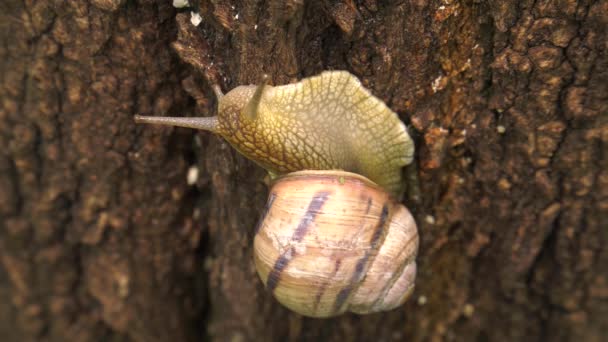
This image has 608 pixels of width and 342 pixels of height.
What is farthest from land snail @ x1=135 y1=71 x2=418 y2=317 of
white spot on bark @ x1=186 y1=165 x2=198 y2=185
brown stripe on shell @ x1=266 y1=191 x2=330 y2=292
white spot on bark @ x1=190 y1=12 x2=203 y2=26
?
white spot on bark @ x1=186 y1=165 x2=198 y2=185

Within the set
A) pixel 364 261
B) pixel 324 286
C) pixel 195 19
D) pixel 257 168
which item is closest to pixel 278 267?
pixel 324 286

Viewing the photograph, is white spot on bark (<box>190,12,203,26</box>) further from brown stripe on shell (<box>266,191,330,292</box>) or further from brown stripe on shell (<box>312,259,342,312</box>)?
brown stripe on shell (<box>312,259,342,312</box>)

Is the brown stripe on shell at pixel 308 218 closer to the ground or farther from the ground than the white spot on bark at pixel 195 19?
Answer: closer to the ground

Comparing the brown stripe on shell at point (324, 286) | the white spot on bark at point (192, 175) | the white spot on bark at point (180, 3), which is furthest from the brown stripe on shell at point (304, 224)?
the white spot on bark at point (180, 3)

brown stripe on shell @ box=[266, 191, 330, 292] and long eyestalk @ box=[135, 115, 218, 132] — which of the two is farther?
long eyestalk @ box=[135, 115, 218, 132]

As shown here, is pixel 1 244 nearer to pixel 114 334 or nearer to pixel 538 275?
pixel 114 334

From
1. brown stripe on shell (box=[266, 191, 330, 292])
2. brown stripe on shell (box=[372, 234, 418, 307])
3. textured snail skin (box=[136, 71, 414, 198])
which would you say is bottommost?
brown stripe on shell (box=[372, 234, 418, 307])

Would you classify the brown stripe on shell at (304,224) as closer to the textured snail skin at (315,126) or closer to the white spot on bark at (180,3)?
the textured snail skin at (315,126)

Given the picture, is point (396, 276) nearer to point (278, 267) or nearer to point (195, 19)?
point (278, 267)
